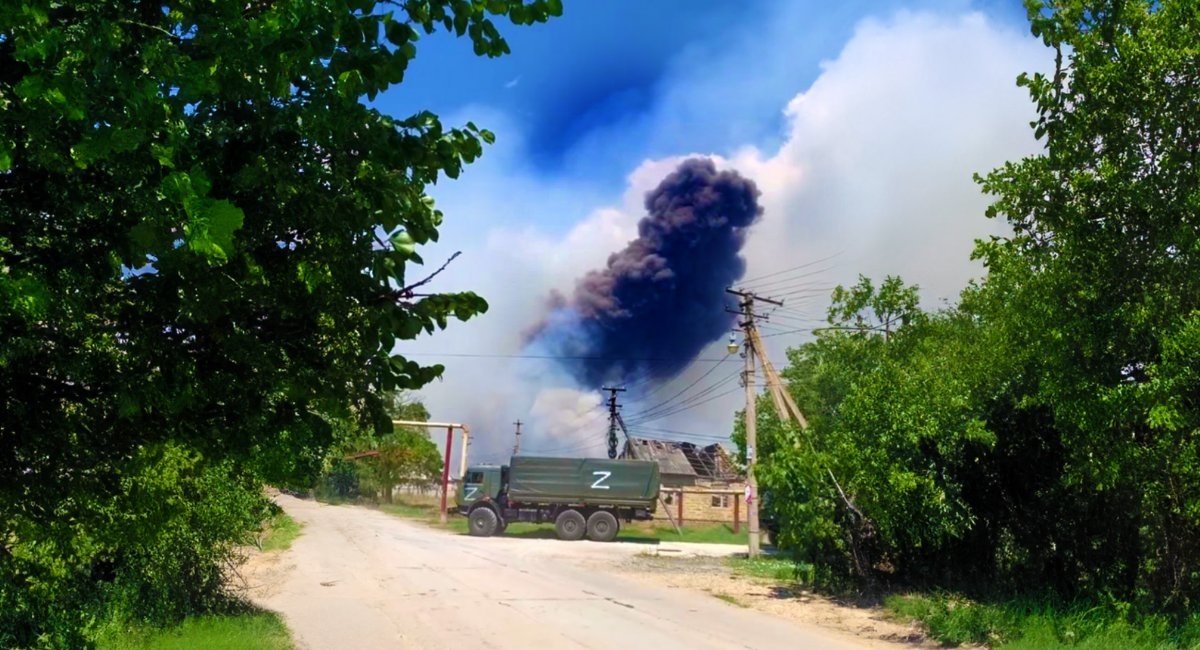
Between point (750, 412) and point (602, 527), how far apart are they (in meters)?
12.0

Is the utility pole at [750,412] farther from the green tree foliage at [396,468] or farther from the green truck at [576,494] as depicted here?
the green tree foliage at [396,468]

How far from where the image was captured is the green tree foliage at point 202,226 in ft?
8.07

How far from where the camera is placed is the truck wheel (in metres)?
37.8

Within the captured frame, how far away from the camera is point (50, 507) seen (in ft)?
12.6

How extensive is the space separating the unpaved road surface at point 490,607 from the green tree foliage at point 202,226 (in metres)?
8.04

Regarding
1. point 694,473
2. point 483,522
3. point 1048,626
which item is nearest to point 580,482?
point 483,522

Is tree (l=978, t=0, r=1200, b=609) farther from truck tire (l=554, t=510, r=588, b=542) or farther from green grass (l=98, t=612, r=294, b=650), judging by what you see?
truck tire (l=554, t=510, r=588, b=542)

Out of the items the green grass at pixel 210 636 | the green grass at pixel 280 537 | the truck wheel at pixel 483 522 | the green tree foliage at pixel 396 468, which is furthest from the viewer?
the green tree foliage at pixel 396 468

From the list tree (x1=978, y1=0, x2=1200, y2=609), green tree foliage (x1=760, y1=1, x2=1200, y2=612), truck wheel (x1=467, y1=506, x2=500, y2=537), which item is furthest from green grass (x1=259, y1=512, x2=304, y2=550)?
tree (x1=978, y1=0, x2=1200, y2=609)

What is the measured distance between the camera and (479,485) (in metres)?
38.8

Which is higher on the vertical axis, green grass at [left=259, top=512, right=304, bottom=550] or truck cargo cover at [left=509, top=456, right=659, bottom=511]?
truck cargo cover at [left=509, top=456, right=659, bottom=511]

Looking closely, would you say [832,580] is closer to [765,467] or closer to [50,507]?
[765,467]

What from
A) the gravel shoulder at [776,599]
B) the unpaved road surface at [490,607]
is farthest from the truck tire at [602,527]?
the unpaved road surface at [490,607]

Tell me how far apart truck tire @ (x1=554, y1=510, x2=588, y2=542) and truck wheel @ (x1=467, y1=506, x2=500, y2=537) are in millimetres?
2580
